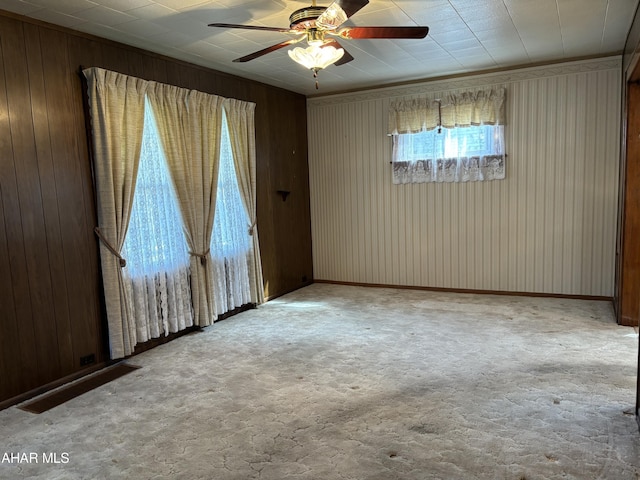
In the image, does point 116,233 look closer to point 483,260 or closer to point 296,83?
point 296,83

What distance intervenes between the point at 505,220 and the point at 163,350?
4.13 m

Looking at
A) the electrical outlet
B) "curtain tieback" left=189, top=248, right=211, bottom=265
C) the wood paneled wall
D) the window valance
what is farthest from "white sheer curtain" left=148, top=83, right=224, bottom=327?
the window valance

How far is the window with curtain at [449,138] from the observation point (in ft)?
18.0

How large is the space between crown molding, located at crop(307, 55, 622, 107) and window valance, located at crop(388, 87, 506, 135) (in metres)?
0.13

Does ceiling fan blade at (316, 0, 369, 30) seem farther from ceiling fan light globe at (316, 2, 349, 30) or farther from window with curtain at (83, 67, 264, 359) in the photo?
window with curtain at (83, 67, 264, 359)

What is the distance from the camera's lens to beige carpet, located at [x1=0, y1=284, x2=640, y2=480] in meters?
2.35

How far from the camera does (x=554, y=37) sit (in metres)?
4.25

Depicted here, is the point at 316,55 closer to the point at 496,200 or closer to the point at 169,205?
the point at 169,205

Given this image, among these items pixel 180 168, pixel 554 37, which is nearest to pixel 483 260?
pixel 554 37

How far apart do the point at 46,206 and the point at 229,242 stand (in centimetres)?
197

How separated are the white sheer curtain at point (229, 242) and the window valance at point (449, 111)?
2.28 meters

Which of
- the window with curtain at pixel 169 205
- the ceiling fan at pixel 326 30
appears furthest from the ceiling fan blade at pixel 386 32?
the window with curtain at pixel 169 205

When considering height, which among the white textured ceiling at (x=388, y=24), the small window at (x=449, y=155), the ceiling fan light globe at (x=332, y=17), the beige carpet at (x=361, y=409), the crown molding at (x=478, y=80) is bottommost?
the beige carpet at (x=361, y=409)

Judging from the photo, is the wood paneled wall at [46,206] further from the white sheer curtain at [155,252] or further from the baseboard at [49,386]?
the white sheer curtain at [155,252]
